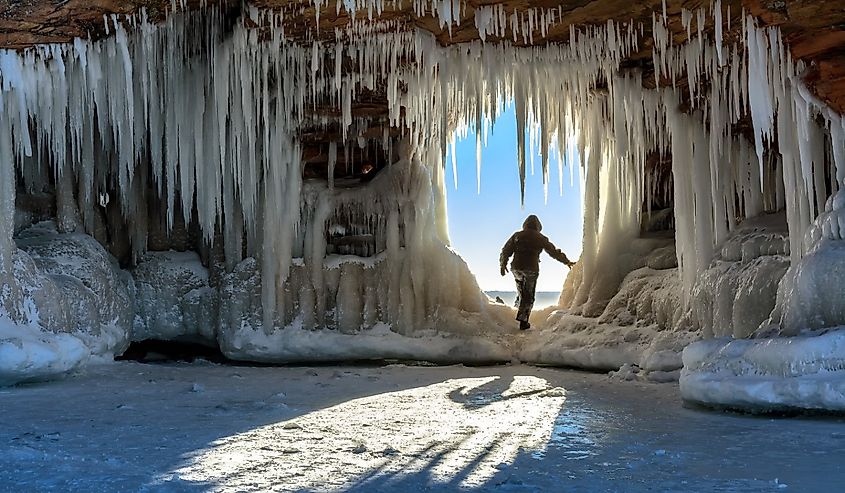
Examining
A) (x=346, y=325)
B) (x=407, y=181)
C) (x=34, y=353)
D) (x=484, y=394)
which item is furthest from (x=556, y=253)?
(x=34, y=353)

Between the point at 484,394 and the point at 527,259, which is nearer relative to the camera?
the point at 484,394

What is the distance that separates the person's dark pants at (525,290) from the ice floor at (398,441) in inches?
172

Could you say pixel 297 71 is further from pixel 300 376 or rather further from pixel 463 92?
pixel 300 376

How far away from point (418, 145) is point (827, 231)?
6.78m

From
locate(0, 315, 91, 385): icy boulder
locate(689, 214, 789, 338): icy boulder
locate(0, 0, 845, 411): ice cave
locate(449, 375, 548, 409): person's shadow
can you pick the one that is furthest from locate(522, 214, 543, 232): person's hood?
locate(0, 315, 91, 385): icy boulder

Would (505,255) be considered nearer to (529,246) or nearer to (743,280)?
(529,246)

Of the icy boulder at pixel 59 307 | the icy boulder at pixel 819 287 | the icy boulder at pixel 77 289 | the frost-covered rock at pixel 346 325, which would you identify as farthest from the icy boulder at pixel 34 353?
the icy boulder at pixel 819 287

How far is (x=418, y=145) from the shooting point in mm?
11742

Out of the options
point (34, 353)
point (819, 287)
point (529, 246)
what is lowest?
point (34, 353)

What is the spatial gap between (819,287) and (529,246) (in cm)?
622

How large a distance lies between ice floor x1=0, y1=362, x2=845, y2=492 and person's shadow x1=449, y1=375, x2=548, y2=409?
18 millimetres

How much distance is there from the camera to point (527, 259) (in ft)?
38.5

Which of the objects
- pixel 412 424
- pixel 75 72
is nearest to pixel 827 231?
pixel 412 424

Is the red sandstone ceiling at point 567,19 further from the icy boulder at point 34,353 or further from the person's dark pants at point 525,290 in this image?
the person's dark pants at point 525,290
